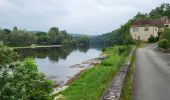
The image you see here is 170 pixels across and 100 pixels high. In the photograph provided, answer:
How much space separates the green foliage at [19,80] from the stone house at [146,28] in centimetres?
9747

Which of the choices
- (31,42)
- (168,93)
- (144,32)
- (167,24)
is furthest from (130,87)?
(31,42)

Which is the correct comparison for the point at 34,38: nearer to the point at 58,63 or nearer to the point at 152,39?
the point at 152,39

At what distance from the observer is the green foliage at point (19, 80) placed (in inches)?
507

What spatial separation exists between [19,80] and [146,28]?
101 meters

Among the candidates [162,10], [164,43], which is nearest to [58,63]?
[164,43]

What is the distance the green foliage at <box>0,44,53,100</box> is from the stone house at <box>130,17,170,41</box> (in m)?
97.5

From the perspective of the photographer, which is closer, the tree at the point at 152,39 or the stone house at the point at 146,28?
the tree at the point at 152,39

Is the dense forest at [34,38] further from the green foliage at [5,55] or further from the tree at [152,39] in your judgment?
the green foliage at [5,55]

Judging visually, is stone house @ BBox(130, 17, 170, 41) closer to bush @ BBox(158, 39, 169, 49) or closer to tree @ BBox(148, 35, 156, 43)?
tree @ BBox(148, 35, 156, 43)

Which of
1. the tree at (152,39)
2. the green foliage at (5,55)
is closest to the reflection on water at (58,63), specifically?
the tree at (152,39)

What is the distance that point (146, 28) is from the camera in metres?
112

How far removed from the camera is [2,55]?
41.1 ft

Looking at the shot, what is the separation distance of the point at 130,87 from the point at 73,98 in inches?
154

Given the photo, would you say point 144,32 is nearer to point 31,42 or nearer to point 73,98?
point 31,42
